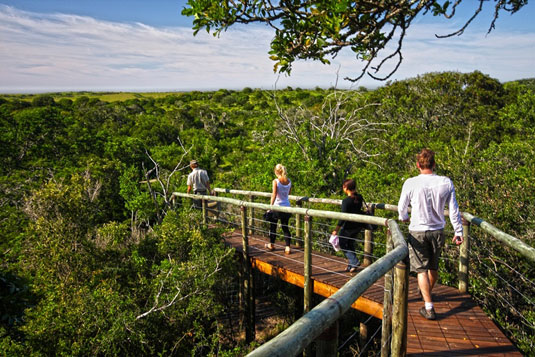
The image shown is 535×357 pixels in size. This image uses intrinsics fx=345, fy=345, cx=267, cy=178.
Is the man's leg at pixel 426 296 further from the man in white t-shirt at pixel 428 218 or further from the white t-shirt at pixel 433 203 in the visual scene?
the white t-shirt at pixel 433 203

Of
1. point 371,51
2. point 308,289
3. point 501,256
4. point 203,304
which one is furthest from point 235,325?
point 371,51

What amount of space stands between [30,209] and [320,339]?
6670mm

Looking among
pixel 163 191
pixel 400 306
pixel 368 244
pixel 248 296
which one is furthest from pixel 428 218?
pixel 163 191

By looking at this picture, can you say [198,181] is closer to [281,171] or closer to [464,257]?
[281,171]

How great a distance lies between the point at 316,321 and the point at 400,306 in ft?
4.06

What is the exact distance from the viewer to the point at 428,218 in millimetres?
3279

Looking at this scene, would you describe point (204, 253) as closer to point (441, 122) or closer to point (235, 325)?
point (235, 325)

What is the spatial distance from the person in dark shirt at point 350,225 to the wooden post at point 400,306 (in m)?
2.17

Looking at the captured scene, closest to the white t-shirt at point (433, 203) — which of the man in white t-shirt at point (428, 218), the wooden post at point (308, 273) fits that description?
the man in white t-shirt at point (428, 218)

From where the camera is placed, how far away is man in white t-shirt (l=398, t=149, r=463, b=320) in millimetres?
3254

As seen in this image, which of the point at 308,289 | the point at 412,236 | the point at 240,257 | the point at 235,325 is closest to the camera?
the point at 412,236

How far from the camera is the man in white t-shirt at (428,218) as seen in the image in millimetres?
3254

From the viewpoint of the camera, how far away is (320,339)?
143 cm

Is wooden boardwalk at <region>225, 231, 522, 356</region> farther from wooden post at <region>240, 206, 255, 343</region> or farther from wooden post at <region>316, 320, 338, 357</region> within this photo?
wooden post at <region>316, 320, 338, 357</region>
